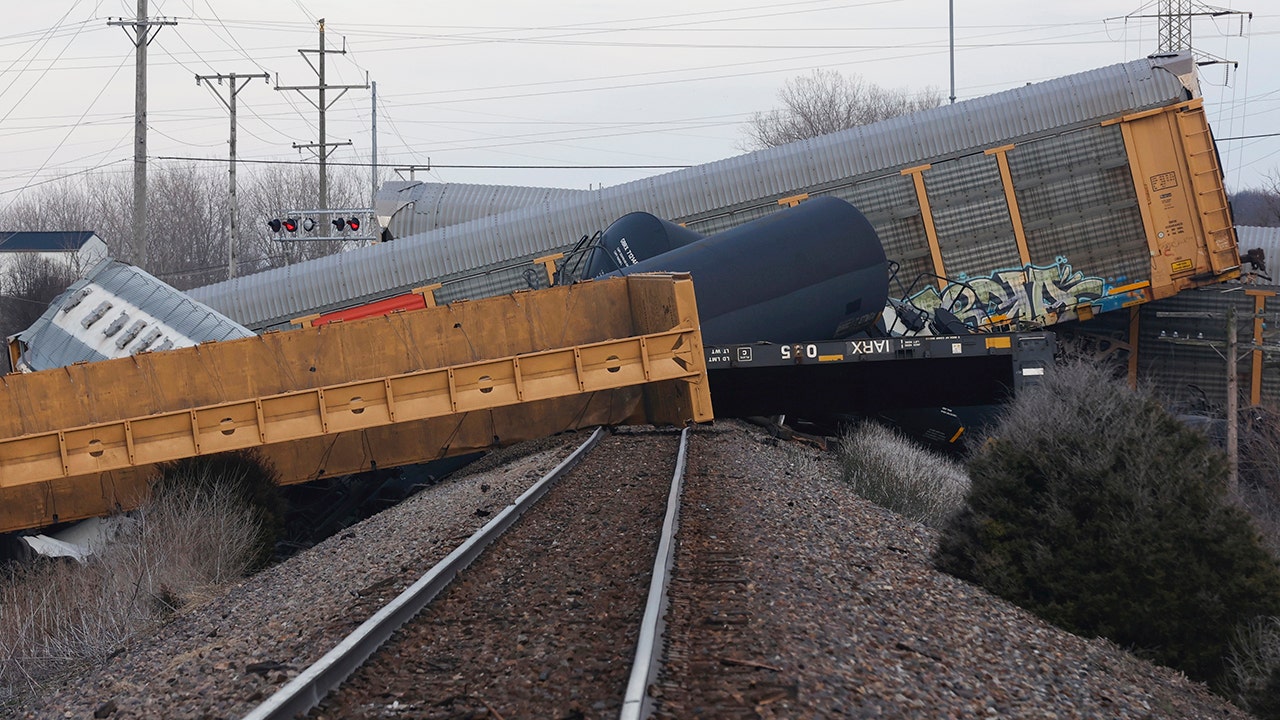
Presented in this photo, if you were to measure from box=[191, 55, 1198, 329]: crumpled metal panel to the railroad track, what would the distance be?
55.4ft

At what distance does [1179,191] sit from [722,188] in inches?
388

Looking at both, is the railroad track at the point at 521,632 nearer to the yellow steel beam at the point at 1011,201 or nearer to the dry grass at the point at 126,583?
the dry grass at the point at 126,583

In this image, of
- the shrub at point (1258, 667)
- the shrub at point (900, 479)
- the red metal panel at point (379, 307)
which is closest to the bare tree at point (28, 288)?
the red metal panel at point (379, 307)

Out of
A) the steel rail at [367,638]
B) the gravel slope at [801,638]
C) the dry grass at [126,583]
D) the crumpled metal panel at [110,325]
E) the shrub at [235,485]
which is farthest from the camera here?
the crumpled metal panel at [110,325]

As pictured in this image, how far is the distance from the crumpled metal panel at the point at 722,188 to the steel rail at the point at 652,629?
1720 centimetres

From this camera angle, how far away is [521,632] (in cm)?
588

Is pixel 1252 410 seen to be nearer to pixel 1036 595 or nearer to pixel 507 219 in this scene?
pixel 507 219

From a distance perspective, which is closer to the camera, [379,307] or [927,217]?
[927,217]

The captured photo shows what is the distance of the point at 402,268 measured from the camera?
2691cm

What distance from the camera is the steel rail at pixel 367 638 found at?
4617 millimetres

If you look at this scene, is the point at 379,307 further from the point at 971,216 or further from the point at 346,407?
the point at 346,407

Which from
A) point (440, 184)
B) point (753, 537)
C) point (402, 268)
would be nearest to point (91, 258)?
point (440, 184)

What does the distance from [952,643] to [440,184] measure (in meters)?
29.6

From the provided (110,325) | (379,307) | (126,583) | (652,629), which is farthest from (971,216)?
(652,629)
